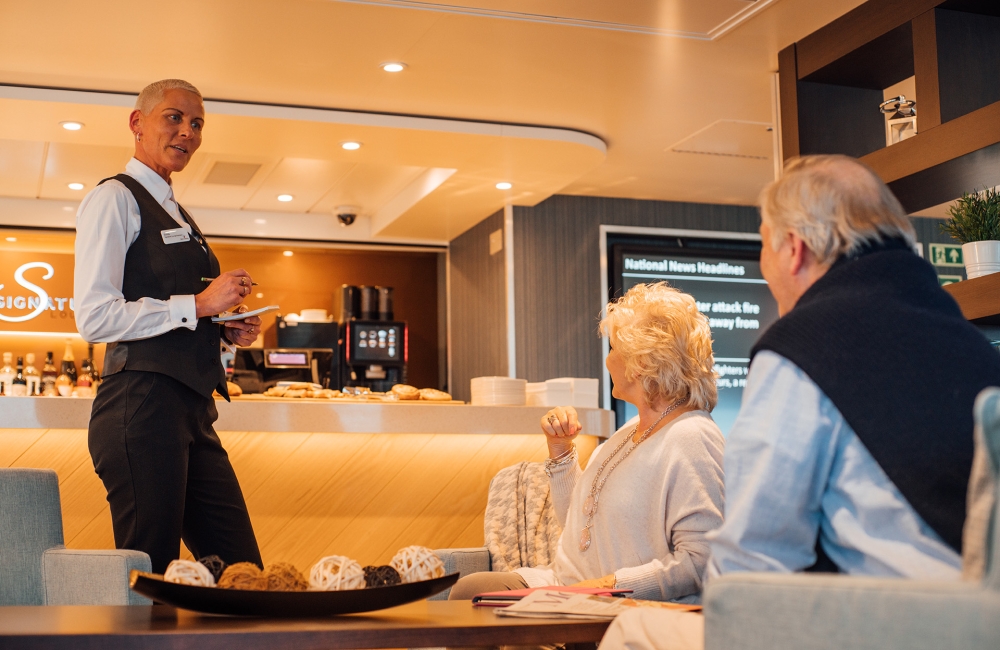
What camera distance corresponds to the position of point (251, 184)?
264 inches

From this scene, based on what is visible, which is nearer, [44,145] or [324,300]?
[44,145]

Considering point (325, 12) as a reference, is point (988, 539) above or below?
below

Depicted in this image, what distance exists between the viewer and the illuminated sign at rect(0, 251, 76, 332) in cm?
721

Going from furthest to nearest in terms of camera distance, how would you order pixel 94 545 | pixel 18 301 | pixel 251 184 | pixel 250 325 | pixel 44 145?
pixel 18 301 < pixel 251 184 < pixel 44 145 < pixel 94 545 < pixel 250 325

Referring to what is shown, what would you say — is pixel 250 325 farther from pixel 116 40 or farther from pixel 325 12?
pixel 116 40

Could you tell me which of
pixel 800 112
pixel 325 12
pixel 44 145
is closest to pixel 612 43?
pixel 800 112

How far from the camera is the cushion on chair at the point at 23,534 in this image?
7.07ft

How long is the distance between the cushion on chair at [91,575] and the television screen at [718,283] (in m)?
5.12

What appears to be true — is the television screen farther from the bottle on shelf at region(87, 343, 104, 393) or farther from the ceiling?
the bottle on shelf at region(87, 343, 104, 393)

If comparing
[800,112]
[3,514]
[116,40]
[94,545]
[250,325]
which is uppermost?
[116,40]

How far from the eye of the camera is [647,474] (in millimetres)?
2104

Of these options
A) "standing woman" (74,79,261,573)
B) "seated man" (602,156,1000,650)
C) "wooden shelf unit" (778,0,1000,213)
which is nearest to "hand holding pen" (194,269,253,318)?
"standing woman" (74,79,261,573)

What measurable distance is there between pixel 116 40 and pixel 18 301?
3.82 metres

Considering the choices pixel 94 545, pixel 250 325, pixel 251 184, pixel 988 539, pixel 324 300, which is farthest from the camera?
pixel 324 300
